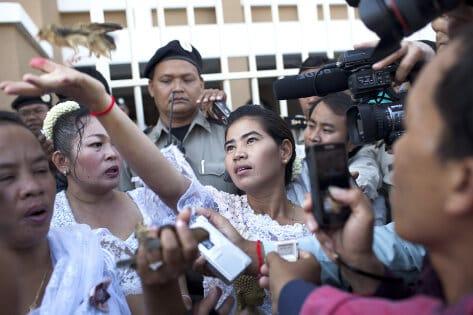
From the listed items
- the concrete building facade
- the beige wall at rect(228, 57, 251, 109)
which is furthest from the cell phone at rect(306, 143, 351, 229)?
the beige wall at rect(228, 57, 251, 109)

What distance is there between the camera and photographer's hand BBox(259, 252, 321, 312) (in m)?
1.13

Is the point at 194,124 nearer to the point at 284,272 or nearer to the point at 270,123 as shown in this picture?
the point at 270,123

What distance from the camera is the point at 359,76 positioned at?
1532 millimetres

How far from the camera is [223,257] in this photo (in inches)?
47.0

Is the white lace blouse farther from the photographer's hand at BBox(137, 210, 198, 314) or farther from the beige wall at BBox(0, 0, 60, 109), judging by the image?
the beige wall at BBox(0, 0, 60, 109)

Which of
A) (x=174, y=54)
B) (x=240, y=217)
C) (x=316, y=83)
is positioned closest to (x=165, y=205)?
(x=240, y=217)

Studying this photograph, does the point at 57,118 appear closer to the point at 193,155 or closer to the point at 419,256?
the point at 193,155

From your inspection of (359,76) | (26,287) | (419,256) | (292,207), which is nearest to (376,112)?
(359,76)

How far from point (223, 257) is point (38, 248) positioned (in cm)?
60

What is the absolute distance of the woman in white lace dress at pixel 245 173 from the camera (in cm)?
155

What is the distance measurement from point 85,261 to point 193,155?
1206 mm

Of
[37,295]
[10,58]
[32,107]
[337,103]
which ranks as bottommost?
[37,295]

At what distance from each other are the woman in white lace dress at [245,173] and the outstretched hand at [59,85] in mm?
51

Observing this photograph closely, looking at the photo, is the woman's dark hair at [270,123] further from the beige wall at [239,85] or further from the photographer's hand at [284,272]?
the beige wall at [239,85]
